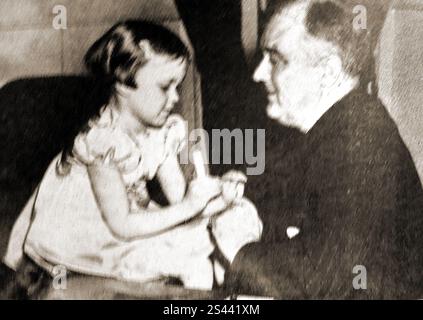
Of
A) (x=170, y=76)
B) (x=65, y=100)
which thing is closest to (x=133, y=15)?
(x=170, y=76)

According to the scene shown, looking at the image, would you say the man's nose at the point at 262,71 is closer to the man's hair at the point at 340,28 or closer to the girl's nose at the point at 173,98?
the man's hair at the point at 340,28

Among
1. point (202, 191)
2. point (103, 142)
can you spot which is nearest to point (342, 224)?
point (202, 191)

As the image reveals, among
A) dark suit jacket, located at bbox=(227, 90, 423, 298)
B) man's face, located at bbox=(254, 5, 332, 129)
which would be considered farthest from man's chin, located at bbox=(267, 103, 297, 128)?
dark suit jacket, located at bbox=(227, 90, 423, 298)

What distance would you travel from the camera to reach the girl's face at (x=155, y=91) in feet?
6.12

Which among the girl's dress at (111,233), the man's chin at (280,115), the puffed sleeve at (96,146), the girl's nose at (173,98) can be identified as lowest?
the girl's dress at (111,233)

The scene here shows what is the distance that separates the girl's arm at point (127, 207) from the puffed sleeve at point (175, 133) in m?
0.14

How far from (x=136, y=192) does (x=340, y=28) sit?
3.08 feet

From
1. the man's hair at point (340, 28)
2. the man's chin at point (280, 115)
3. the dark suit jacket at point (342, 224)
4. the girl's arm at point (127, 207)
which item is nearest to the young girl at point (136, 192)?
the girl's arm at point (127, 207)

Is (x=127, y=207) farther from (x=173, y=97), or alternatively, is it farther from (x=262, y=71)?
(x=262, y=71)

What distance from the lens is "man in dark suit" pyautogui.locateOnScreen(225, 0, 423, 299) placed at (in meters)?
1.84

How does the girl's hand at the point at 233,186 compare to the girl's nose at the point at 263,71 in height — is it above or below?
below

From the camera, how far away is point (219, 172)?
188cm

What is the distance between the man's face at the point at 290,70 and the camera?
1.86 metres

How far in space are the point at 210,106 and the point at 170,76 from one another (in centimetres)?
18
